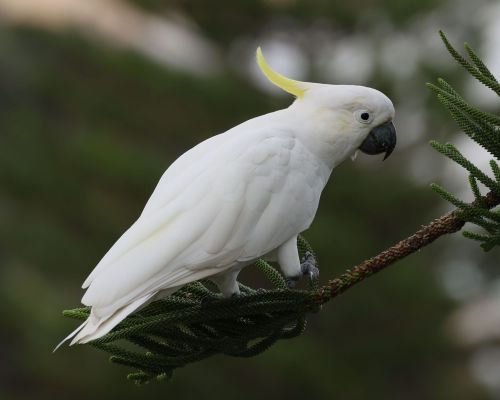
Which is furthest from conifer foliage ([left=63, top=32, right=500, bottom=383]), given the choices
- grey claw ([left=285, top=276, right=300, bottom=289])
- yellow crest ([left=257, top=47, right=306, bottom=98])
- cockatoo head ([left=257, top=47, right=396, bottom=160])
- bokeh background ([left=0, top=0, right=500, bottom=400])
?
bokeh background ([left=0, top=0, right=500, bottom=400])

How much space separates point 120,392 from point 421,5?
5924 mm

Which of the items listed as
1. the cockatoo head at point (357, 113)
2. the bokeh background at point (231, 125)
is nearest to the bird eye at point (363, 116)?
the cockatoo head at point (357, 113)

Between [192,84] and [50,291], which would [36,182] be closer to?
[50,291]

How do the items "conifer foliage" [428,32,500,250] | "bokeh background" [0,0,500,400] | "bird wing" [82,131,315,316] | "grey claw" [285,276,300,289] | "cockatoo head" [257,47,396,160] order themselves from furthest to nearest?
"bokeh background" [0,0,500,400]
"cockatoo head" [257,47,396,160]
"grey claw" [285,276,300,289]
"bird wing" [82,131,315,316]
"conifer foliage" [428,32,500,250]

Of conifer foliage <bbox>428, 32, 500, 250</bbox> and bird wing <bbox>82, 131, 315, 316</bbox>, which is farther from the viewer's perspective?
bird wing <bbox>82, 131, 315, 316</bbox>

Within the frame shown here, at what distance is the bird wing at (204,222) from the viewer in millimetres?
1827

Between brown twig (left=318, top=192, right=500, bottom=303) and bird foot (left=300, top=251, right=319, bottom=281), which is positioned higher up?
brown twig (left=318, top=192, right=500, bottom=303)

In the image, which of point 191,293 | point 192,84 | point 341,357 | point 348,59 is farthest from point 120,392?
point 191,293

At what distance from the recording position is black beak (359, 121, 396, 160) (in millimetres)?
2172

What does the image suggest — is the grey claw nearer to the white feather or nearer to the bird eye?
the white feather

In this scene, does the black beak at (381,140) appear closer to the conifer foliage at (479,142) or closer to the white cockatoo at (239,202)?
the white cockatoo at (239,202)

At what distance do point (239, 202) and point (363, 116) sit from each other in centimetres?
38

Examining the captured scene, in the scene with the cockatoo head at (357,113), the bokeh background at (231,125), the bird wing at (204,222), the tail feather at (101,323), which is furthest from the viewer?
the bokeh background at (231,125)

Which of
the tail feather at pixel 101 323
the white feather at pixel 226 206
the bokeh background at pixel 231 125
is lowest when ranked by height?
the bokeh background at pixel 231 125
